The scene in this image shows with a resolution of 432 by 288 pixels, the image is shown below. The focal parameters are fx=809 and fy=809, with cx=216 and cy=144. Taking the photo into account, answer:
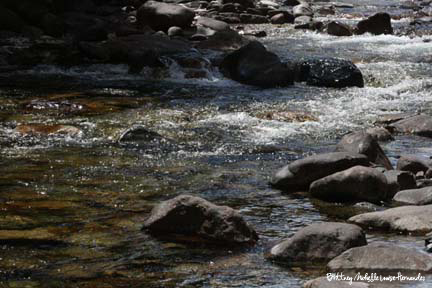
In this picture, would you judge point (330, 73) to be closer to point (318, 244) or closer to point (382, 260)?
point (318, 244)

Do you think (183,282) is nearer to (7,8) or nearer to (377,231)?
(377,231)

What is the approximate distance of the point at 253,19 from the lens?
2241 centimetres

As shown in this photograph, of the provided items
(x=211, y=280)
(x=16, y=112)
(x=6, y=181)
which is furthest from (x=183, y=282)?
(x=16, y=112)

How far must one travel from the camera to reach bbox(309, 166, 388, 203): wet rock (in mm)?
6547

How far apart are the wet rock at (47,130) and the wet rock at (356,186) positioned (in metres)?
3.64

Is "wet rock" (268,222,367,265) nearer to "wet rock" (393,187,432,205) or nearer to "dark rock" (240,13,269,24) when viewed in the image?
"wet rock" (393,187,432,205)

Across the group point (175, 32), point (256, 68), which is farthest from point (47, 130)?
point (175, 32)

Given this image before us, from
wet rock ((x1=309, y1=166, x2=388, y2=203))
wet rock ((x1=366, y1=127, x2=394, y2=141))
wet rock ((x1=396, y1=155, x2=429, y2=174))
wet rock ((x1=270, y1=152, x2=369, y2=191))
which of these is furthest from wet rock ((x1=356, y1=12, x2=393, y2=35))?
wet rock ((x1=309, y1=166, x2=388, y2=203))

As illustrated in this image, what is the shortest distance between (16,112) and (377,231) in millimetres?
6212

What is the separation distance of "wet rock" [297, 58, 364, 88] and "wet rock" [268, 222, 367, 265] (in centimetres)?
809

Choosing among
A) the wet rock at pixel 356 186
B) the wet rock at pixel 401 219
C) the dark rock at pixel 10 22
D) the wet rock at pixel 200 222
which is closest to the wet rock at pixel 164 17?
the dark rock at pixel 10 22

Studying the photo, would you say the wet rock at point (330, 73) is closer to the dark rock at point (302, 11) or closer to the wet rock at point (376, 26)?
the wet rock at point (376, 26)

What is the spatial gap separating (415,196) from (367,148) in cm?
134

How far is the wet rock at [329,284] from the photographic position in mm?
4250
